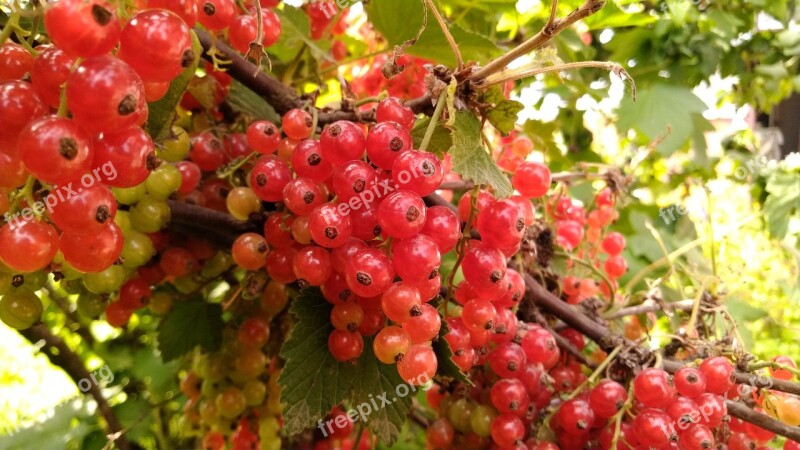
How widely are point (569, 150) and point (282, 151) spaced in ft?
4.16

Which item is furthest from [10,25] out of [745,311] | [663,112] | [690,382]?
[745,311]

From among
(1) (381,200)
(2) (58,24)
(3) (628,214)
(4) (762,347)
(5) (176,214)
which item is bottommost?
(4) (762,347)

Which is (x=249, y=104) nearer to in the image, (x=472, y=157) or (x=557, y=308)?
(x=472, y=157)

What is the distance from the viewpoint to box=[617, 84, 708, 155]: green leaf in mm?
1461

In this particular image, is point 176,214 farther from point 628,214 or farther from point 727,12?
point 727,12

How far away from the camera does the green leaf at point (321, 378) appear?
2.16 feet

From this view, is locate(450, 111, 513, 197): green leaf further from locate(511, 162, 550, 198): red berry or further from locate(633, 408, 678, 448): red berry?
locate(633, 408, 678, 448): red berry

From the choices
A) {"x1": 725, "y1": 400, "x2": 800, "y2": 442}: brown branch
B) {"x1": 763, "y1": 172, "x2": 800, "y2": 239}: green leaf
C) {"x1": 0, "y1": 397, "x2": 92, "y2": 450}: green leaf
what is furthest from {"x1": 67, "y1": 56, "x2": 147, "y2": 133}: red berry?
{"x1": 763, "y1": 172, "x2": 800, "y2": 239}: green leaf

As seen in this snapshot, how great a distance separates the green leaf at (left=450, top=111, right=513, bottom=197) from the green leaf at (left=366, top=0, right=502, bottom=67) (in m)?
0.26

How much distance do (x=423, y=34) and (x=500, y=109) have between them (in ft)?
0.87

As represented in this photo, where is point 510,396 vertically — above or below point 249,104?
below

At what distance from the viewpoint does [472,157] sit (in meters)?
0.58

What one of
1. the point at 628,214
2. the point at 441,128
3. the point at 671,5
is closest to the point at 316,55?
the point at 441,128

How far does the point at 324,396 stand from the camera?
664 millimetres
